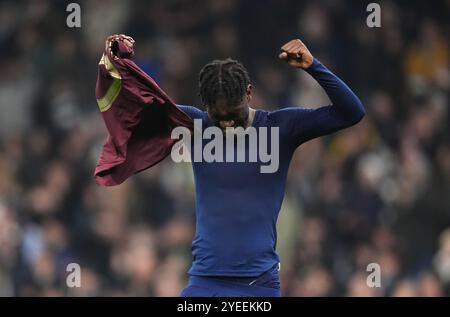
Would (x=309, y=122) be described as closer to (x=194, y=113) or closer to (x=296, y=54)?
(x=296, y=54)

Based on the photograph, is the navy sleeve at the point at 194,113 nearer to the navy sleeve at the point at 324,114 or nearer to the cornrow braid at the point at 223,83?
the cornrow braid at the point at 223,83

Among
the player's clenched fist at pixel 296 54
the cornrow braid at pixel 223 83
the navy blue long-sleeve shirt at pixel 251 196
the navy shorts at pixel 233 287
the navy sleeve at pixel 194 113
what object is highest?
the player's clenched fist at pixel 296 54

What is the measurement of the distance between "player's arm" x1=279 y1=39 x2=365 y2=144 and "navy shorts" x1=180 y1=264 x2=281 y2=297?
612 mm

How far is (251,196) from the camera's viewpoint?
557 centimetres

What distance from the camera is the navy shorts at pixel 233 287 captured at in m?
5.54

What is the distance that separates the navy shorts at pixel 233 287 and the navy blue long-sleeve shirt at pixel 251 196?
0.10 ft

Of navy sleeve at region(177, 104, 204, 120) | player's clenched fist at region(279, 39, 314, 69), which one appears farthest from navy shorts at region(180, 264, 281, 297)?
player's clenched fist at region(279, 39, 314, 69)

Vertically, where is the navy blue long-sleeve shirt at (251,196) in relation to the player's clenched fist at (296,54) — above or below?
below

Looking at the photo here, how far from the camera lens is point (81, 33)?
11688 mm

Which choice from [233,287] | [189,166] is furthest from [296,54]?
[189,166]

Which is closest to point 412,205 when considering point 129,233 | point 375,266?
point 375,266

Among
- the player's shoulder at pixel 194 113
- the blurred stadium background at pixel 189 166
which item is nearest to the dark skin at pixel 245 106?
the player's shoulder at pixel 194 113

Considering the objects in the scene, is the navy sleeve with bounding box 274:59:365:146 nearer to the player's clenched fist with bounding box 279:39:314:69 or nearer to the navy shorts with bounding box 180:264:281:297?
the player's clenched fist with bounding box 279:39:314:69

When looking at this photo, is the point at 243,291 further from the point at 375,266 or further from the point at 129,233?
the point at 129,233
